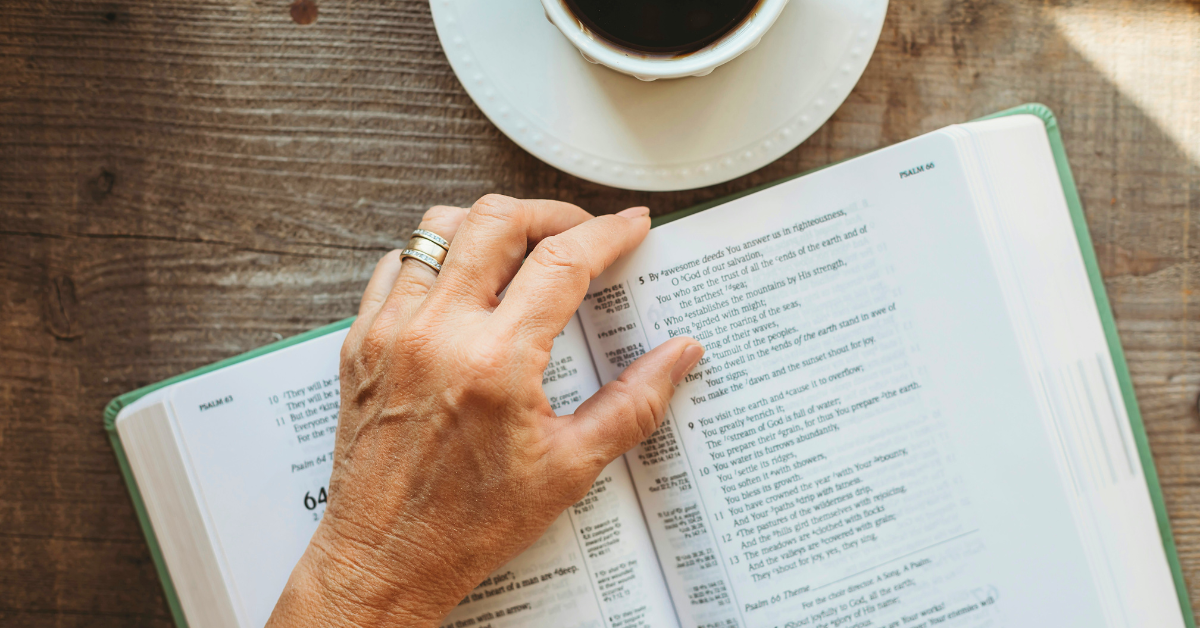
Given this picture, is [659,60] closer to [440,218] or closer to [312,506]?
[440,218]

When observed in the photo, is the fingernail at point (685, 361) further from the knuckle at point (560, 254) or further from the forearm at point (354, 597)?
the forearm at point (354, 597)

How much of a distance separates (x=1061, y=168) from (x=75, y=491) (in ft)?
3.41

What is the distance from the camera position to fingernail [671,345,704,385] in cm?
55

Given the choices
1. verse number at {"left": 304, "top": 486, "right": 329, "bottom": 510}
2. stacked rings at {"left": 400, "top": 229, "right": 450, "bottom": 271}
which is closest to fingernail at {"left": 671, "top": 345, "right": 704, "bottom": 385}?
stacked rings at {"left": 400, "top": 229, "right": 450, "bottom": 271}

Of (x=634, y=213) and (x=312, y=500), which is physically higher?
(x=634, y=213)

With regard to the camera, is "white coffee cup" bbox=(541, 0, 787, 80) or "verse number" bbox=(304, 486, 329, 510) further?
"verse number" bbox=(304, 486, 329, 510)

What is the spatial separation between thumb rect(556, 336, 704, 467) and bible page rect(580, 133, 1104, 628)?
32mm

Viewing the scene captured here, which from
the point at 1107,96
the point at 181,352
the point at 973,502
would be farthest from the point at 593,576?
the point at 1107,96

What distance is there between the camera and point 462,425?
495 mm

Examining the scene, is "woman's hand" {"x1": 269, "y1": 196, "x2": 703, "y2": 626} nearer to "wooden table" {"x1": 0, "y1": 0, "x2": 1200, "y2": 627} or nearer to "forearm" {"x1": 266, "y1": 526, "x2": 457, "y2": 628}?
"forearm" {"x1": 266, "y1": 526, "x2": 457, "y2": 628}

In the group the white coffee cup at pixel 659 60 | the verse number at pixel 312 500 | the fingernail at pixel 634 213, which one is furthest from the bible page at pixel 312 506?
the white coffee cup at pixel 659 60

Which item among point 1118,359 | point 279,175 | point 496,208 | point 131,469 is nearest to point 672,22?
point 496,208

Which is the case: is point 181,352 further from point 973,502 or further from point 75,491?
point 973,502

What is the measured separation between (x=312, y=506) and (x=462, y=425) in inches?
8.5
